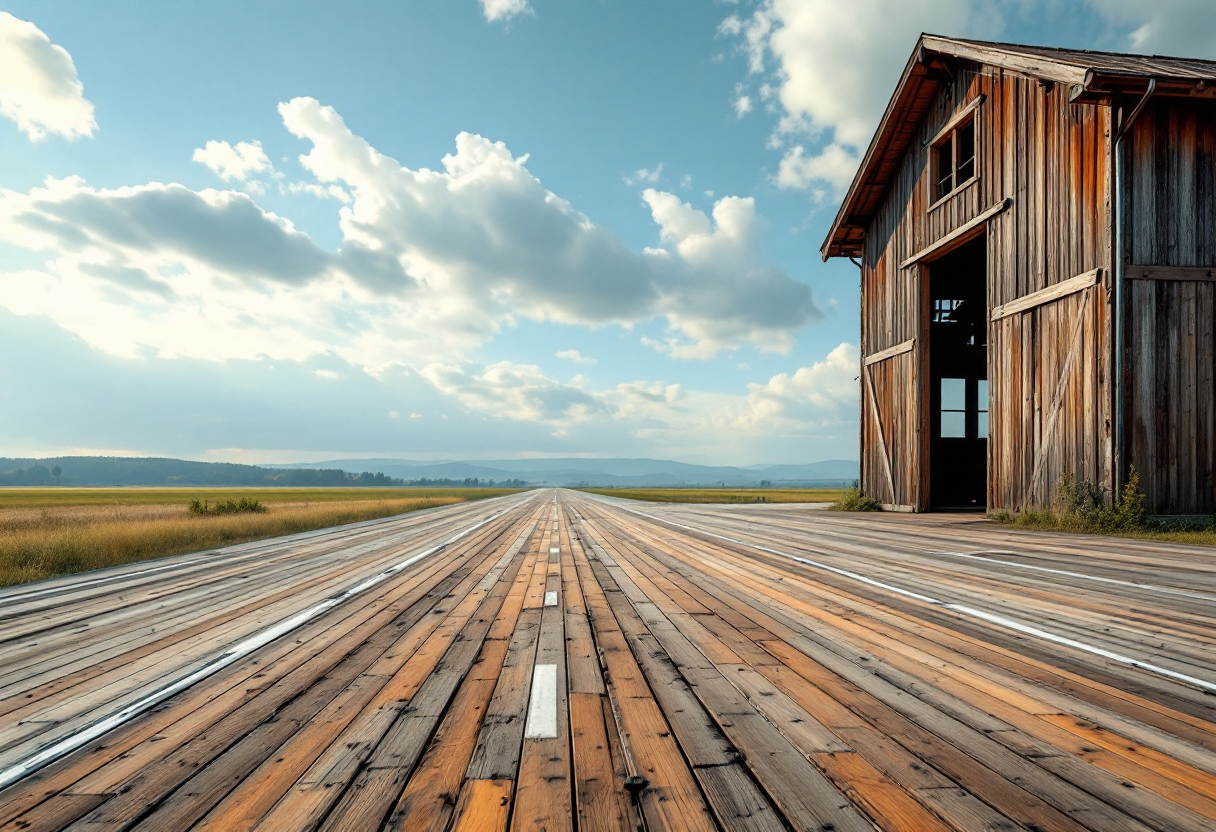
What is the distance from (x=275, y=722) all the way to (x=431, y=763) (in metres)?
0.98

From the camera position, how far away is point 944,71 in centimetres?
1608

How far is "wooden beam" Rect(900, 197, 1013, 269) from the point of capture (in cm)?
1385

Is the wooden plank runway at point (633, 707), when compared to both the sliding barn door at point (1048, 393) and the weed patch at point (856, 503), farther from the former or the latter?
the weed patch at point (856, 503)

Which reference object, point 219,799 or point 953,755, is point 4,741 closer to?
point 219,799

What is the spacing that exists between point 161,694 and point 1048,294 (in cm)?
1519

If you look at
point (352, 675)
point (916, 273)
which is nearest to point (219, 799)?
point (352, 675)

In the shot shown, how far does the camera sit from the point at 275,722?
276 cm

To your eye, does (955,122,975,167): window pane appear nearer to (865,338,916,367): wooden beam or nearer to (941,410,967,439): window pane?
(865,338,916,367): wooden beam

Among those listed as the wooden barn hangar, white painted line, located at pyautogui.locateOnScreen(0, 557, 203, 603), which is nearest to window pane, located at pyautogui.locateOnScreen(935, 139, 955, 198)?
the wooden barn hangar

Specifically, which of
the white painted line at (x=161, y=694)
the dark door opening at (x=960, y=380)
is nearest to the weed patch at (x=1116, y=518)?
the dark door opening at (x=960, y=380)

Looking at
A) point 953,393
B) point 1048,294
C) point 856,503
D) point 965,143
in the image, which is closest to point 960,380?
point 953,393

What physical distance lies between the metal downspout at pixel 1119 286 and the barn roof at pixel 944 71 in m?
0.65

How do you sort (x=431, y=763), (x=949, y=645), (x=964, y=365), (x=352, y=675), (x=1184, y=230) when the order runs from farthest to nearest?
1. (x=964, y=365)
2. (x=1184, y=230)
3. (x=949, y=645)
4. (x=352, y=675)
5. (x=431, y=763)

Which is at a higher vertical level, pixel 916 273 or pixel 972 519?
pixel 916 273
